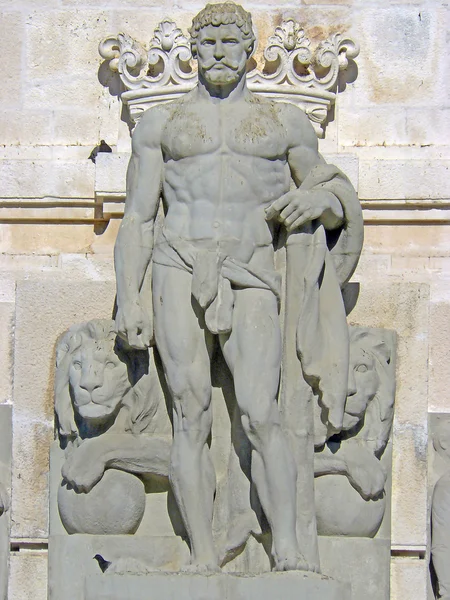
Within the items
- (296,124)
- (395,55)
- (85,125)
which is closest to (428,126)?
(395,55)

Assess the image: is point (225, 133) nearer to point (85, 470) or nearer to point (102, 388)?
point (102, 388)

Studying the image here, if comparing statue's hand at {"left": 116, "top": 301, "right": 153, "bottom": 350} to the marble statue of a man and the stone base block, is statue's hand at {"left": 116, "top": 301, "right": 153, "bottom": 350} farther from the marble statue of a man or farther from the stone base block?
the stone base block

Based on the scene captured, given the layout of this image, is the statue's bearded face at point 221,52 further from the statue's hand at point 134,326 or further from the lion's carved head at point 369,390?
the lion's carved head at point 369,390

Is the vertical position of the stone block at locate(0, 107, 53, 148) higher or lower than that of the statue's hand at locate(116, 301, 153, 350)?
higher

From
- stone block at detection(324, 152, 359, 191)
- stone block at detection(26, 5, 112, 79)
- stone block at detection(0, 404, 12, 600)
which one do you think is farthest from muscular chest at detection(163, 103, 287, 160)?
stone block at detection(0, 404, 12, 600)

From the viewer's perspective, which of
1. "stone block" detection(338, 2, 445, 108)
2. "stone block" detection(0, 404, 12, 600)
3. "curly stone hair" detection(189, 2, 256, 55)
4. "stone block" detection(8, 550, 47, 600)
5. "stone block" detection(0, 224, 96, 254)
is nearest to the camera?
"curly stone hair" detection(189, 2, 256, 55)

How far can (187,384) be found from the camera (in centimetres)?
1027

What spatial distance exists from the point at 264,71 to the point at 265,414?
6.47 ft

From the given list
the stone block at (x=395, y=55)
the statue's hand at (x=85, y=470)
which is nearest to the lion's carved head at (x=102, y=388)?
the statue's hand at (x=85, y=470)

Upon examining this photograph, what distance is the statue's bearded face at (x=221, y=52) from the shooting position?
10.3 metres

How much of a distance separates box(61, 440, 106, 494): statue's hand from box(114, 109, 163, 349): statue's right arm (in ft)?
1.89

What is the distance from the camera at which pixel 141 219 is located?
10.5 meters

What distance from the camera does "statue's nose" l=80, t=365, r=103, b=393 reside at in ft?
34.4

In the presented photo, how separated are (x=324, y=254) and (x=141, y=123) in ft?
3.42
